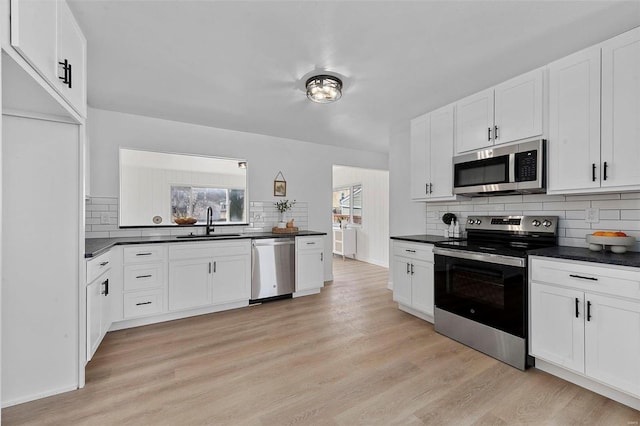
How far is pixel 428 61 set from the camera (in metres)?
2.39

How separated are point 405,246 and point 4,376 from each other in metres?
3.36

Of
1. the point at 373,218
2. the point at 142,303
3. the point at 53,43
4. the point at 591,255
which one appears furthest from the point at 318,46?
the point at 373,218

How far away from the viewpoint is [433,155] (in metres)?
3.35

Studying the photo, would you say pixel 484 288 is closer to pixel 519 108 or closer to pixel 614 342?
pixel 614 342

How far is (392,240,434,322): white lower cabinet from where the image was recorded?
3066 millimetres

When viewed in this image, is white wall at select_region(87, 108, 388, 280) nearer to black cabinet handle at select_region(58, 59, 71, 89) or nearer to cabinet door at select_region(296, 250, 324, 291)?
cabinet door at select_region(296, 250, 324, 291)

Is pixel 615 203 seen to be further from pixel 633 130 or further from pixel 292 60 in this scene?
pixel 292 60

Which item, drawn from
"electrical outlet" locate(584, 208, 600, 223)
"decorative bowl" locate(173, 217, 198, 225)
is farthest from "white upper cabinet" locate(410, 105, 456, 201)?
"decorative bowl" locate(173, 217, 198, 225)

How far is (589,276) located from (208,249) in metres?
3.41

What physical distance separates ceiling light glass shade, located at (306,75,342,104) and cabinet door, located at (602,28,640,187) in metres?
1.93

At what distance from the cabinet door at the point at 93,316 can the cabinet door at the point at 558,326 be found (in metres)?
3.27

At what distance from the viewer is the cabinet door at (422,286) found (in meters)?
3.05

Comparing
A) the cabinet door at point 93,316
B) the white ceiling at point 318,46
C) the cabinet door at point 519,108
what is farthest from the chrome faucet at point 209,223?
the cabinet door at point 519,108

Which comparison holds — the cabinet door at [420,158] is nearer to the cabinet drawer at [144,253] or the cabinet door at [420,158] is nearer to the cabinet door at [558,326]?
the cabinet door at [558,326]
